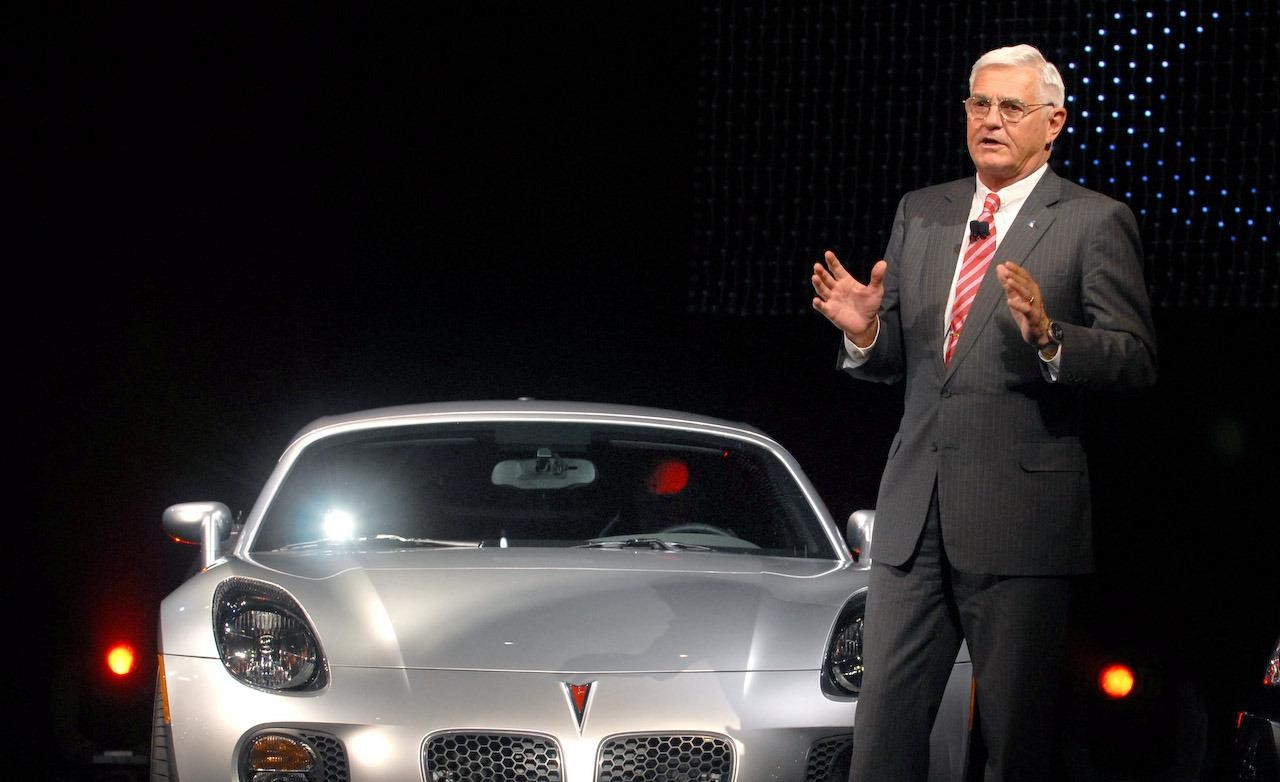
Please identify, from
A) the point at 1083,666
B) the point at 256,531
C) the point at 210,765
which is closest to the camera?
the point at 210,765

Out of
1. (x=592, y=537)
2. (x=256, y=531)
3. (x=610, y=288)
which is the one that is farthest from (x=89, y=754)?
→ (x=610, y=288)

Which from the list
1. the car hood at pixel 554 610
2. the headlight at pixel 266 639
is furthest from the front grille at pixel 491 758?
the headlight at pixel 266 639

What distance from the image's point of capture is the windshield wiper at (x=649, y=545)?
10.9 ft

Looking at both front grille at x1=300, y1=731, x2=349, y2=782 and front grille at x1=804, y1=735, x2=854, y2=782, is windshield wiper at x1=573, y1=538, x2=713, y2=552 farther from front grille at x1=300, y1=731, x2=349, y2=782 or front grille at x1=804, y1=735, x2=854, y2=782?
front grille at x1=300, y1=731, x2=349, y2=782

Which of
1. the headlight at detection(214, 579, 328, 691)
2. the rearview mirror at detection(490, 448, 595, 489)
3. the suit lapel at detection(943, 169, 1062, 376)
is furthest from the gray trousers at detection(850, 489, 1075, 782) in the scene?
the rearview mirror at detection(490, 448, 595, 489)

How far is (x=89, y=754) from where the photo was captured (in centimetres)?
410

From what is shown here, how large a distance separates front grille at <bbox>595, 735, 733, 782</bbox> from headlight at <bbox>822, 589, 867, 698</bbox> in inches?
10.0

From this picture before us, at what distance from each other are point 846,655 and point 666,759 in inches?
16.9

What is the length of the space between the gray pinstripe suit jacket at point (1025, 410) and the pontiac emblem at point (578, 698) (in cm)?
61

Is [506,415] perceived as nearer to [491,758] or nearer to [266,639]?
[266,639]

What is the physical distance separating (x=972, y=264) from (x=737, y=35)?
374 cm

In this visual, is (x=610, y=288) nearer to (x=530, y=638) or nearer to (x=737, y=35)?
(x=737, y=35)

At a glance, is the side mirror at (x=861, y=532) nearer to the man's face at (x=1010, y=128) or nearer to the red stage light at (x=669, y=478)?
the red stage light at (x=669, y=478)

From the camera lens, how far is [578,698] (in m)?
2.53
